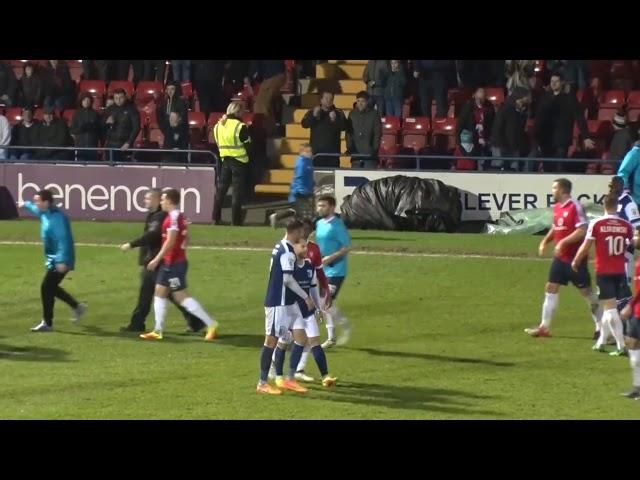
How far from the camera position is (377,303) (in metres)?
21.4

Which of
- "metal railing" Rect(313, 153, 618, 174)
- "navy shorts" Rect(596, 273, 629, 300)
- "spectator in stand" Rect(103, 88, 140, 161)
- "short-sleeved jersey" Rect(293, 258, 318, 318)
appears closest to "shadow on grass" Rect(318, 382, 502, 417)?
"short-sleeved jersey" Rect(293, 258, 318, 318)

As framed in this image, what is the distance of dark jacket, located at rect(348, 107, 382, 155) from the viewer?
28672 mm

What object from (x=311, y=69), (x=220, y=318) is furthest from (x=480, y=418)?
(x=311, y=69)

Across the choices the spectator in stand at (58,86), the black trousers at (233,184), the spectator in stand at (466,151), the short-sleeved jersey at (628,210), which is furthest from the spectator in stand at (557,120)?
the spectator in stand at (58,86)

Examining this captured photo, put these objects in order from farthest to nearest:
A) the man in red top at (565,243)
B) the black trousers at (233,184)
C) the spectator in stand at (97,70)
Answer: the spectator in stand at (97,70) < the black trousers at (233,184) < the man in red top at (565,243)

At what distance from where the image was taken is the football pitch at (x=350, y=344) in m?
15.1

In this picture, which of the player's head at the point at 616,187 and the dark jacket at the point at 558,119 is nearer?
the player's head at the point at 616,187

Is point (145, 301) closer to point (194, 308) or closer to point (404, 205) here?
point (194, 308)

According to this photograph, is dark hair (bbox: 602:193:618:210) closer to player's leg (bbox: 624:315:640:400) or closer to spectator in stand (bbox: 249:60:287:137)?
player's leg (bbox: 624:315:640:400)

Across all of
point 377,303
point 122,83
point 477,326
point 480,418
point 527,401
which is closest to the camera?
point 480,418

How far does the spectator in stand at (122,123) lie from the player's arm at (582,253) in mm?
15057

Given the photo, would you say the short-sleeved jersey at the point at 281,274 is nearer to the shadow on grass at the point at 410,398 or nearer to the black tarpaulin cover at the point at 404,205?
the shadow on grass at the point at 410,398

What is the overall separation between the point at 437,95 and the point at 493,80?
1.83m

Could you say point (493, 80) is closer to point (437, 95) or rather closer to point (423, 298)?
point (437, 95)
